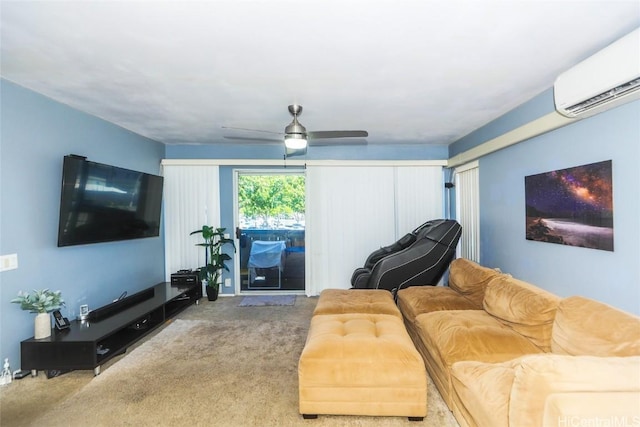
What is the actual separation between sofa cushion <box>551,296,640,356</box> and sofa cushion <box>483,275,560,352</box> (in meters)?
0.09

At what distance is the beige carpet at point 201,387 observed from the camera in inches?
75.8

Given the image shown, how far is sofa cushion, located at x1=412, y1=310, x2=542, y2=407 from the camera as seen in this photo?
194 cm

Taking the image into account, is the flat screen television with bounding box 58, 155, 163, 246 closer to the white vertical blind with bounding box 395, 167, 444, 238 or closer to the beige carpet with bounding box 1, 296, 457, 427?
the beige carpet with bounding box 1, 296, 457, 427

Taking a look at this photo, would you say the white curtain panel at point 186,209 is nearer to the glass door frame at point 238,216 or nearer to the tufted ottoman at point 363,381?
the glass door frame at point 238,216

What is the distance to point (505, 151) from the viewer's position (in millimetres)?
3336

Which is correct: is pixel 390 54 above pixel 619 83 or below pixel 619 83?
above

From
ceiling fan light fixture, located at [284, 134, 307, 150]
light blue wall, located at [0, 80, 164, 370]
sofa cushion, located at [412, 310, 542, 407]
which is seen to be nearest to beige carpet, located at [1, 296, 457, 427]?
sofa cushion, located at [412, 310, 542, 407]

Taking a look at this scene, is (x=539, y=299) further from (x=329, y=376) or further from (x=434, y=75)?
A: (x=434, y=75)

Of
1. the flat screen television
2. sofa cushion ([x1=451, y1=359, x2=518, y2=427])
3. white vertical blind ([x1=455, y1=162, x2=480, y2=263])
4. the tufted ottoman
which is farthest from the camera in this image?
white vertical blind ([x1=455, y1=162, x2=480, y2=263])

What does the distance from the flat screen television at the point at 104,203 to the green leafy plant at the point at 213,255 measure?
0.74 meters

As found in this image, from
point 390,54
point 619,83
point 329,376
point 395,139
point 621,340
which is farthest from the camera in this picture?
point 395,139

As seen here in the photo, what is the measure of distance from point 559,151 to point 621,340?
66.6 inches

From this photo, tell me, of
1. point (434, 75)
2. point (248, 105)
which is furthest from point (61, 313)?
point (434, 75)

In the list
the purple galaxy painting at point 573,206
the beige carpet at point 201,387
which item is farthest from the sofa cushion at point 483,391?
the purple galaxy painting at point 573,206
